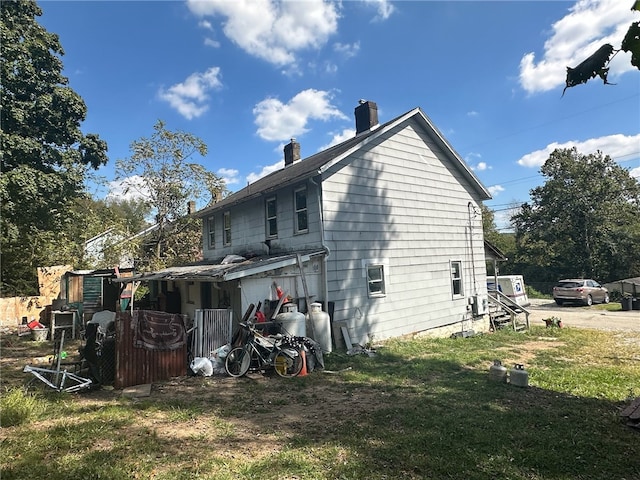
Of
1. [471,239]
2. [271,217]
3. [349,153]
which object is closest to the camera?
[349,153]

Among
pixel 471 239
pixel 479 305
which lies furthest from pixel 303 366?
pixel 471 239

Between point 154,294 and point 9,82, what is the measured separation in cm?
1000

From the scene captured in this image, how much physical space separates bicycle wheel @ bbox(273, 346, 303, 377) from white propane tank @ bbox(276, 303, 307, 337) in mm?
984

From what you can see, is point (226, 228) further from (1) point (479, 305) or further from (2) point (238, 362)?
(1) point (479, 305)

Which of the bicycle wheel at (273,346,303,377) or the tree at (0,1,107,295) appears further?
the tree at (0,1,107,295)

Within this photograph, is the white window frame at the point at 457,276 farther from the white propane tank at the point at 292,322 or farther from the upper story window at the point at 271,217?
the white propane tank at the point at 292,322

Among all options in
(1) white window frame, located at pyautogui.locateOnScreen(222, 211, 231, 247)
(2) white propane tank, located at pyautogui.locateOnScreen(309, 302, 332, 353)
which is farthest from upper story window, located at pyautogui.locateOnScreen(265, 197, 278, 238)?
(2) white propane tank, located at pyautogui.locateOnScreen(309, 302, 332, 353)

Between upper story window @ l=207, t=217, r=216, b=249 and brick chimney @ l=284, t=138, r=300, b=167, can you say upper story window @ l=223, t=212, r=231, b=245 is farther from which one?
brick chimney @ l=284, t=138, r=300, b=167

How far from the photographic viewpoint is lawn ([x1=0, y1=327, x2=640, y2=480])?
4.23 metres

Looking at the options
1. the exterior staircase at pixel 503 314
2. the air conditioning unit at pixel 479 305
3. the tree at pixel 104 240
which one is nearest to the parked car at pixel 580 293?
the exterior staircase at pixel 503 314

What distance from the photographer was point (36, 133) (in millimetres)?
15156

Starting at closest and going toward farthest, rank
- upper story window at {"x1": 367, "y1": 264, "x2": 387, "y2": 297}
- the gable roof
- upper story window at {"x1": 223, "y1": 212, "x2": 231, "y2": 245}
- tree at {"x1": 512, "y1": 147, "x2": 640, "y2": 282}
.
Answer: the gable roof < upper story window at {"x1": 367, "y1": 264, "x2": 387, "y2": 297} < upper story window at {"x1": 223, "y1": 212, "x2": 231, "y2": 245} < tree at {"x1": 512, "y1": 147, "x2": 640, "y2": 282}

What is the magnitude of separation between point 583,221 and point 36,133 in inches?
1538

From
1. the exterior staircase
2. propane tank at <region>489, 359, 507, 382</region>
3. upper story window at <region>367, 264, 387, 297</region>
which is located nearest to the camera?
propane tank at <region>489, 359, 507, 382</region>
